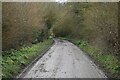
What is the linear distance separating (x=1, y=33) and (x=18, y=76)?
431cm

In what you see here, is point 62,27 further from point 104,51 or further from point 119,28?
point 119,28

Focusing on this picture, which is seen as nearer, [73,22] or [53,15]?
[73,22]

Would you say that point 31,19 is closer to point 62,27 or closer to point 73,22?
point 73,22

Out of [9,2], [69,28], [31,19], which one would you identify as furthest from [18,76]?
[69,28]

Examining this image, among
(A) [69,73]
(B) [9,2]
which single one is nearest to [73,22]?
(B) [9,2]

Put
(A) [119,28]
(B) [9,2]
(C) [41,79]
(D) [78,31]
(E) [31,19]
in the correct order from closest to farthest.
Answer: (C) [41,79] < (A) [119,28] < (B) [9,2] < (E) [31,19] < (D) [78,31]

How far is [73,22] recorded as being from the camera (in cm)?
5719

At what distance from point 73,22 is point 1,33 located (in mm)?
38674

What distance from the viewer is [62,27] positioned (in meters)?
65.5

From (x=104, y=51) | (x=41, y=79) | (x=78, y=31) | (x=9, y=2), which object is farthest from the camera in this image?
(x=78, y=31)

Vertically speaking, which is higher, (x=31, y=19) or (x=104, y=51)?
(x=31, y=19)

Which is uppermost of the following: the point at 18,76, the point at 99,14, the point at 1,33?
the point at 99,14

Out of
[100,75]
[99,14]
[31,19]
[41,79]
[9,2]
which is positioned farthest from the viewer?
[31,19]

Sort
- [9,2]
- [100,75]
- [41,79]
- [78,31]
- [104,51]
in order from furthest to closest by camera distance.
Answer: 1. [78,31]
2. [104,51]
3. [9,2]
4. [100,75]
5. [41,79]
